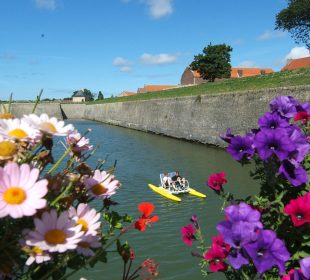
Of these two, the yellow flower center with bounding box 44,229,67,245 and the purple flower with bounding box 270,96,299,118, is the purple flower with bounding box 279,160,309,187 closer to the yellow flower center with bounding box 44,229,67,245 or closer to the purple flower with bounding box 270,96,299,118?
the purple flower with bounding box 270,96,299,118

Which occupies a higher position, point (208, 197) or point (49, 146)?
point (49, 146)

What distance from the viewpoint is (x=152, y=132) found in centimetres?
3453

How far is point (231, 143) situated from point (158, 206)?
883 cm

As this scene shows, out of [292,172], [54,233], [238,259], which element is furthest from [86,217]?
[292,172]

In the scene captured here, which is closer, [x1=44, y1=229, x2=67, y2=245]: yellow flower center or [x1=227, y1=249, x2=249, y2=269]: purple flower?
[x1=44, y1=229, x2=67, y2=245]: yellow flower center

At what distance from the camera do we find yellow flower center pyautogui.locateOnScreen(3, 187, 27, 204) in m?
1.17

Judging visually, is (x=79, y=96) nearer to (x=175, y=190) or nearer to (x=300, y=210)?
(x=175, y=190)

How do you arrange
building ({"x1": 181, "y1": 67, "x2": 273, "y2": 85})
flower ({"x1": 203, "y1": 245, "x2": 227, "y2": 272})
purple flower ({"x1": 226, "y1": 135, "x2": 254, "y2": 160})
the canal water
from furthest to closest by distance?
1. building ({"x1": 181, "y1": 67, "x2": 273, "y2": 85})
2. the canal water
3. purple flower ({"x1": 226, "y1": 135, "x2": 254, "y2": 160})
4. flower ({"x1": 203, "y1": 245, "x2": 227, "y2": 272})

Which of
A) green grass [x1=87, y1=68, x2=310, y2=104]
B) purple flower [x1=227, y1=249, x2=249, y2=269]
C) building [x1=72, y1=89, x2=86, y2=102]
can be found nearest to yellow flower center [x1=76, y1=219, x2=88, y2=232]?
purple flower [x1=227, y1=249, x2=249, y2=269]

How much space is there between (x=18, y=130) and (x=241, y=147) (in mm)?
1335

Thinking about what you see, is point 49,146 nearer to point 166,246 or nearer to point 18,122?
point 18,122

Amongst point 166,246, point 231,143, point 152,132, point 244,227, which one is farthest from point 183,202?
point 152,132

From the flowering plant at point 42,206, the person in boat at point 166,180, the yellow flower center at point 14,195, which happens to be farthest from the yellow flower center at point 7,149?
the person in boat at point 166,180

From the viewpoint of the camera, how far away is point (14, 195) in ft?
3.87
